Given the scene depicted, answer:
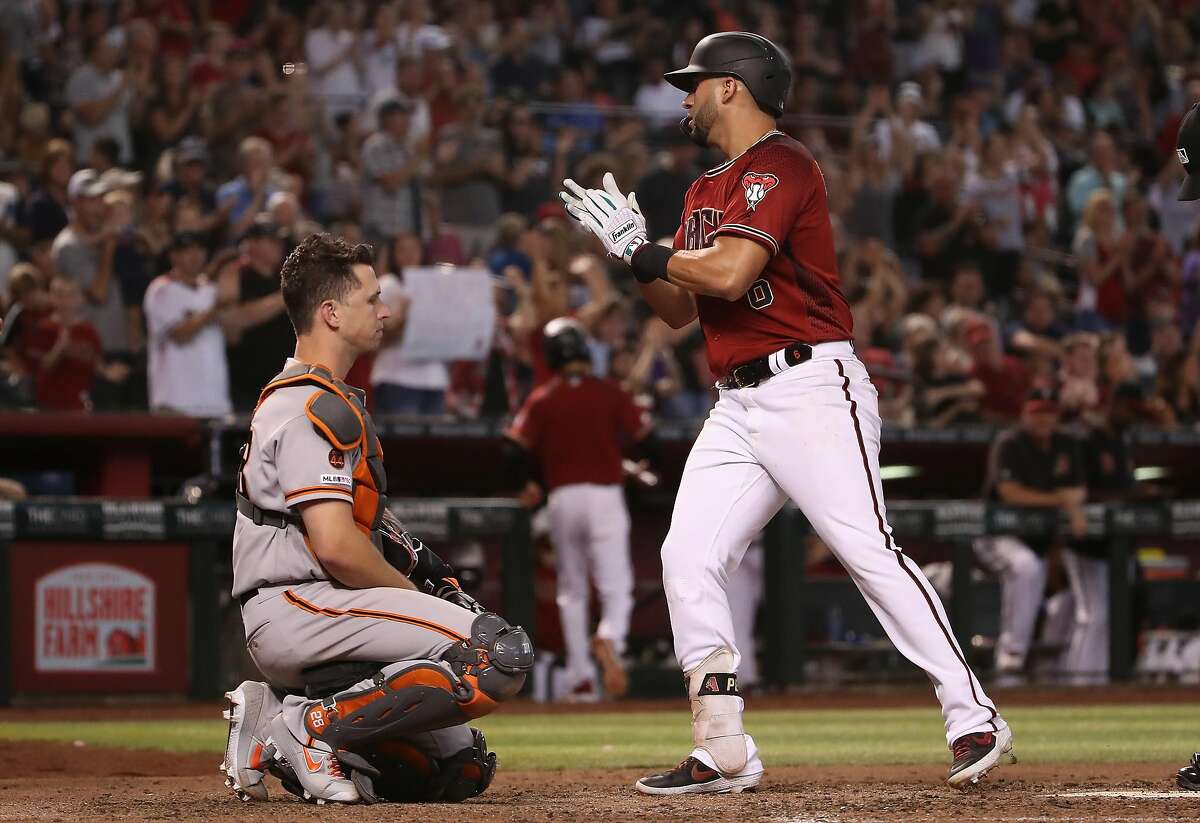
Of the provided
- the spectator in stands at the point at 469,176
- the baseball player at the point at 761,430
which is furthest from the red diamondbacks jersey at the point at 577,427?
the baseball player at the point at 761,430

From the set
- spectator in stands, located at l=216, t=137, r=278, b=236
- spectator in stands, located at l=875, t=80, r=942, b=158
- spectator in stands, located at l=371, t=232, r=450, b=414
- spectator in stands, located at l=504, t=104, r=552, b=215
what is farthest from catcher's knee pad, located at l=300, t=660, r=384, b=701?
spectator in stands, located at l=875, t=80, r=942, b=158

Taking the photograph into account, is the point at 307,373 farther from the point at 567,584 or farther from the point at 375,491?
the point at 567,584

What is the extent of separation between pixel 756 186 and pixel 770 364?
501 mm

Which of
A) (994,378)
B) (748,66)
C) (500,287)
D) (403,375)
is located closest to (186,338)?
(403,375)

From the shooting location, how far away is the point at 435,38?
15.2m

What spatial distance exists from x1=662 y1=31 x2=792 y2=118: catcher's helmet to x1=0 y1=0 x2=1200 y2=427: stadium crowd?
5450mm

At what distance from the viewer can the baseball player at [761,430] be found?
498cm

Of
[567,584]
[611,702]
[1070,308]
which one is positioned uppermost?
[1070,308]

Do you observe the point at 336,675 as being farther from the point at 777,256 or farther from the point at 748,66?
the point at 748,66

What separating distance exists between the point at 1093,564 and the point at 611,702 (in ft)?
12.0

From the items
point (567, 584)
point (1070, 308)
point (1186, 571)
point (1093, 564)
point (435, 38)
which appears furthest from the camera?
point (1070, 308)

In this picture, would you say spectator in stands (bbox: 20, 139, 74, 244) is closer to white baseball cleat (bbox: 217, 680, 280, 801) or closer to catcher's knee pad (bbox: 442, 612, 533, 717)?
white baseball cleat (bbox: 217, 680, 280, 801)

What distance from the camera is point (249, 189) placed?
485 inches

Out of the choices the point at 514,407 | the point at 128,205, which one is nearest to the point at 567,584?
the point at 514,407
